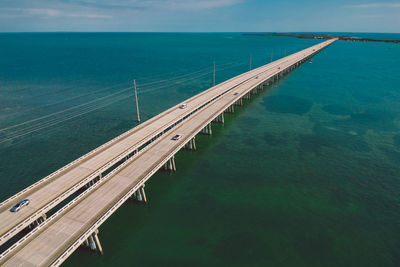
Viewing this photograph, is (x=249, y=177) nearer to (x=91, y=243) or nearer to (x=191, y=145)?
(x=191, y=145)

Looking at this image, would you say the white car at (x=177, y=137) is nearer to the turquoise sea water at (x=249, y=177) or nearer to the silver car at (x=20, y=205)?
the turquoise sea water at (x=249, y=177)

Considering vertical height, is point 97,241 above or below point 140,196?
above

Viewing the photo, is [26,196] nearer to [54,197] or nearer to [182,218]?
[54,197]

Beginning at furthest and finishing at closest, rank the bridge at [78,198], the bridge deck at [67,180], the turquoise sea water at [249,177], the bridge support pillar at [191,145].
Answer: the bridge support pillar at [191,145], the turquoise sea water at [249,177], the bridge deck at [67,180], the bridge at [78,198]

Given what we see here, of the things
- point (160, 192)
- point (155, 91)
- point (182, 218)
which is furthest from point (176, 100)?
point (182, 218)

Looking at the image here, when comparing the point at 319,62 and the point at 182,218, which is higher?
the point at 319,62

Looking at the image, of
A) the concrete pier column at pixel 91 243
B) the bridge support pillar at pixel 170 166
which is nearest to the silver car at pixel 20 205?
the concrete pier column at pixel 91 243

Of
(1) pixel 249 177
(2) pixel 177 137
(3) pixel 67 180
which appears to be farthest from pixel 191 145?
(3) pixel 67 180

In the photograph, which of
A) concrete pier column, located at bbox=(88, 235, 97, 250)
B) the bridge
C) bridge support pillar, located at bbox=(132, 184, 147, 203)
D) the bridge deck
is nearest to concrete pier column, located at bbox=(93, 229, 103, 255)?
the bridge
